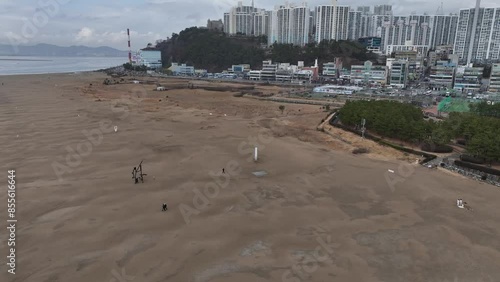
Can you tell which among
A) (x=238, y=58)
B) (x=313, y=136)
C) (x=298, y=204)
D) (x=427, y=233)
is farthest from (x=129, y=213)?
(x=238, y=58)

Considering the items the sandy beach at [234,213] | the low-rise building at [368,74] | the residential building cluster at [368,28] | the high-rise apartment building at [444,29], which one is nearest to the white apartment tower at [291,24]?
the residential building cluster at [368,28]

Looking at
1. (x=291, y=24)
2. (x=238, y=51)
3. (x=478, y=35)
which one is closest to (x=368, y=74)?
(x=238, y=51)

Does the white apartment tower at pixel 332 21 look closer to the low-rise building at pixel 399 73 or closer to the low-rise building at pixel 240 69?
the low-rise building at pixel 240 69

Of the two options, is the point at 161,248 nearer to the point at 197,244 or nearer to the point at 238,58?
the point at 197,244

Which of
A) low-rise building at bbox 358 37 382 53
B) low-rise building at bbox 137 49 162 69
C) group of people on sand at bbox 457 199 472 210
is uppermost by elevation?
low-rise building at bbox 358 37 382 53

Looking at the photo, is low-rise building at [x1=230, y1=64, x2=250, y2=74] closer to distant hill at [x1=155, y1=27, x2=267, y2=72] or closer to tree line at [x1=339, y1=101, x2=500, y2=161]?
distant hill at [x1=155, y1=27, x2=267, y2=72]

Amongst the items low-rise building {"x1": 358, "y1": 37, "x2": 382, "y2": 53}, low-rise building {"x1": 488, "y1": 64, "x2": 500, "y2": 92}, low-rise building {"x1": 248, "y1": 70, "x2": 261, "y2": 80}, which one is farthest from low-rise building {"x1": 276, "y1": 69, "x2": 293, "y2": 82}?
low-rise building {"x1": 488, "y1": 64, "x2": 500, "y2": 92}
